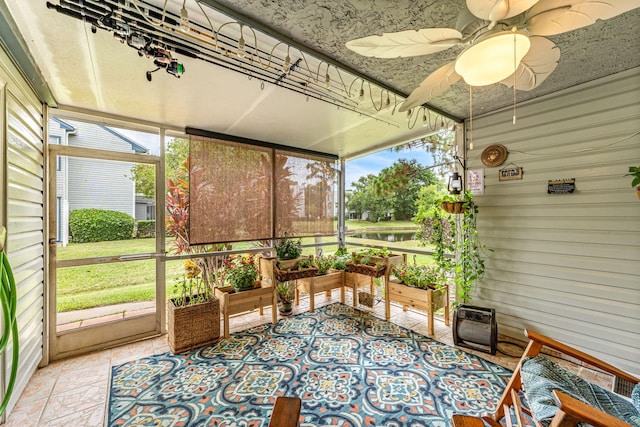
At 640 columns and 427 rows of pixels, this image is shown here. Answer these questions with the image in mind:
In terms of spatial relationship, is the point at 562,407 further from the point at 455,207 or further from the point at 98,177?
the point at 98,177

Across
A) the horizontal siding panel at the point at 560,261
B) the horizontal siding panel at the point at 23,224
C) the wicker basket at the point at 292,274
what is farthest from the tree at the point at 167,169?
the horizontal siding panel at the point at 560,261

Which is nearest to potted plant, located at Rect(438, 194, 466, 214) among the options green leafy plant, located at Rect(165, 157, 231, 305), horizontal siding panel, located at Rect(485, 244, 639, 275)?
horizontal siding panel, located at Rect(485, 244, 639, 275)

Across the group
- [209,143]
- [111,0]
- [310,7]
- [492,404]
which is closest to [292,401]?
[492,404]

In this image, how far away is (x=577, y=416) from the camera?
0.98 meters

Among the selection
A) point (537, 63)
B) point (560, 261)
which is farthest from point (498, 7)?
point (560, 261)

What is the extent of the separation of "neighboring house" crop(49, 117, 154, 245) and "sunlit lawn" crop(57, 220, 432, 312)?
28 centimetres

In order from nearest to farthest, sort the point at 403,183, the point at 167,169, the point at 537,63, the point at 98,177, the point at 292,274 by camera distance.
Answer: the point at 537,63 → the point at 98,177 → the point at 167,169 → the point at 292,274 → the point at 403,183

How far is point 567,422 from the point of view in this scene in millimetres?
1019

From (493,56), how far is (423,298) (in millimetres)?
2418

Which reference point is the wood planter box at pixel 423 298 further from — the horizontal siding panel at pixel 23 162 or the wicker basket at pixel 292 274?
the horizontal siding panel at pixel 23 162

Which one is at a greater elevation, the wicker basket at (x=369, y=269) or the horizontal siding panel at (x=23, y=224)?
the horizontal siding panel at (x=23, y=224)

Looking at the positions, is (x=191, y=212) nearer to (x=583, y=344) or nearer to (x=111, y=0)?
(x=111, y=0)

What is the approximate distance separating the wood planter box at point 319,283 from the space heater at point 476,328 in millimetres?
1575

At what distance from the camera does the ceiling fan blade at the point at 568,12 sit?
96 cm
